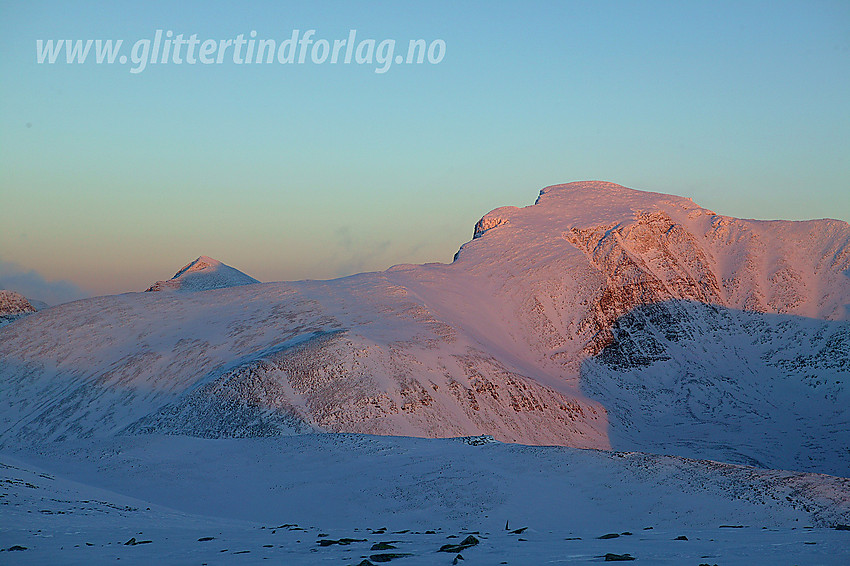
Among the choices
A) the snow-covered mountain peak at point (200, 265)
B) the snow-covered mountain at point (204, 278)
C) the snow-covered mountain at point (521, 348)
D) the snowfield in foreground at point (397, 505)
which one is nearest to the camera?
the snowfield in foreground at point (397, 505)

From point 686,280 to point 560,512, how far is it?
9623cm

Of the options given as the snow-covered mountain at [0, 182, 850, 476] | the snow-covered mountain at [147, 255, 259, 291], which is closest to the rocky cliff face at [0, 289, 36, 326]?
the snow-covered mountain at [147, 255, 259, 291]

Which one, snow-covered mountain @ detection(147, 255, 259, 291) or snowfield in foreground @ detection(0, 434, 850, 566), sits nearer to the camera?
snowfield in foreground @ detection(0, 434, 850, 566)

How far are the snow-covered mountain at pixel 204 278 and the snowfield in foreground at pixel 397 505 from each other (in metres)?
106

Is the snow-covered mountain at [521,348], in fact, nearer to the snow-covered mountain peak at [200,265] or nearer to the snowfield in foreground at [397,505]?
the snowfield in foreground at [397,505]

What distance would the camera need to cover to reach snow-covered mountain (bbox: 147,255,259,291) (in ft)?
503

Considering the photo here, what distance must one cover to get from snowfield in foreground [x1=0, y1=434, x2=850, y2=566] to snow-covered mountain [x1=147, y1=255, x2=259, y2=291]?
106 metres

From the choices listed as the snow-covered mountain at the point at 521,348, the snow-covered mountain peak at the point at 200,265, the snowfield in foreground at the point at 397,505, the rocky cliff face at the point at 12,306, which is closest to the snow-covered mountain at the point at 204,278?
the snow-covered mountain peak at the point at 200,265

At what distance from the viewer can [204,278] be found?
159 metres

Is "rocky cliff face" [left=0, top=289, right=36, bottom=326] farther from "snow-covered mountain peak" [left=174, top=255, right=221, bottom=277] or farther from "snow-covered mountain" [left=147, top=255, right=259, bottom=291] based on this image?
"snow-covered mountain peak" [left=174, top=255, right=221, bottom=277]

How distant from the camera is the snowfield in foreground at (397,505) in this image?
17219 millimetres

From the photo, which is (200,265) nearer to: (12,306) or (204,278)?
(204,278)

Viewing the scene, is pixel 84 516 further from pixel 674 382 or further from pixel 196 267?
pixel 196 267

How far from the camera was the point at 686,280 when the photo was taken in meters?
121
